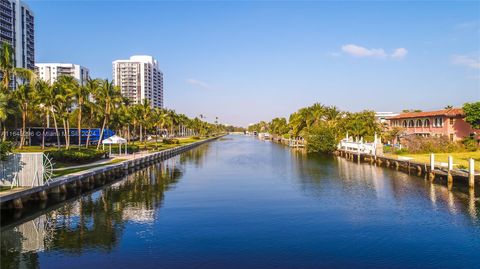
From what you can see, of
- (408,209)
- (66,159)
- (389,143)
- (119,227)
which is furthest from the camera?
(389,143)

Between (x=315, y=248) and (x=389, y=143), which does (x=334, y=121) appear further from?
(x=315, y=248)

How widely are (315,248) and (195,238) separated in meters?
6.96

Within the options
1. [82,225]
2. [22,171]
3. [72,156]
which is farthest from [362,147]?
[22,171]

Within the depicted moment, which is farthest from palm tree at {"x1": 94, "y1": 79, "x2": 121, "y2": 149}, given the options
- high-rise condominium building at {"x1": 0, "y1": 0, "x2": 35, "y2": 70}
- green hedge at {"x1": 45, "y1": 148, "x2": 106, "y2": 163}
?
high-rise condominium building at {"x1": 0, "y1": 0, "x2": 35, "y2": 70}

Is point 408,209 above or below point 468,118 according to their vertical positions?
below

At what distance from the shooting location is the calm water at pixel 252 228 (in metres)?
20.4

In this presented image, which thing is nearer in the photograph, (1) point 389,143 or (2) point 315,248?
(2) point 315,248

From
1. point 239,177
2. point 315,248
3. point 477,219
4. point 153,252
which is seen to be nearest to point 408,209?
point 477,219

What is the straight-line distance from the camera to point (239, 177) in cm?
5197

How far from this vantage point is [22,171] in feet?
103

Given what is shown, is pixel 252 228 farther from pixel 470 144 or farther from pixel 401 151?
pixel 470 144

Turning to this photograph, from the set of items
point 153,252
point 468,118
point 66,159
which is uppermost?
point 468,118

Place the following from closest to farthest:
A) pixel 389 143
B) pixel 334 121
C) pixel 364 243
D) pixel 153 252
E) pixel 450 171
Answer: pixel 153 252 → pixel 364 243 → pixel 450 171 → pixel 389 143 → pixel 334 121

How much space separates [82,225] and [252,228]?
11.3 metres
